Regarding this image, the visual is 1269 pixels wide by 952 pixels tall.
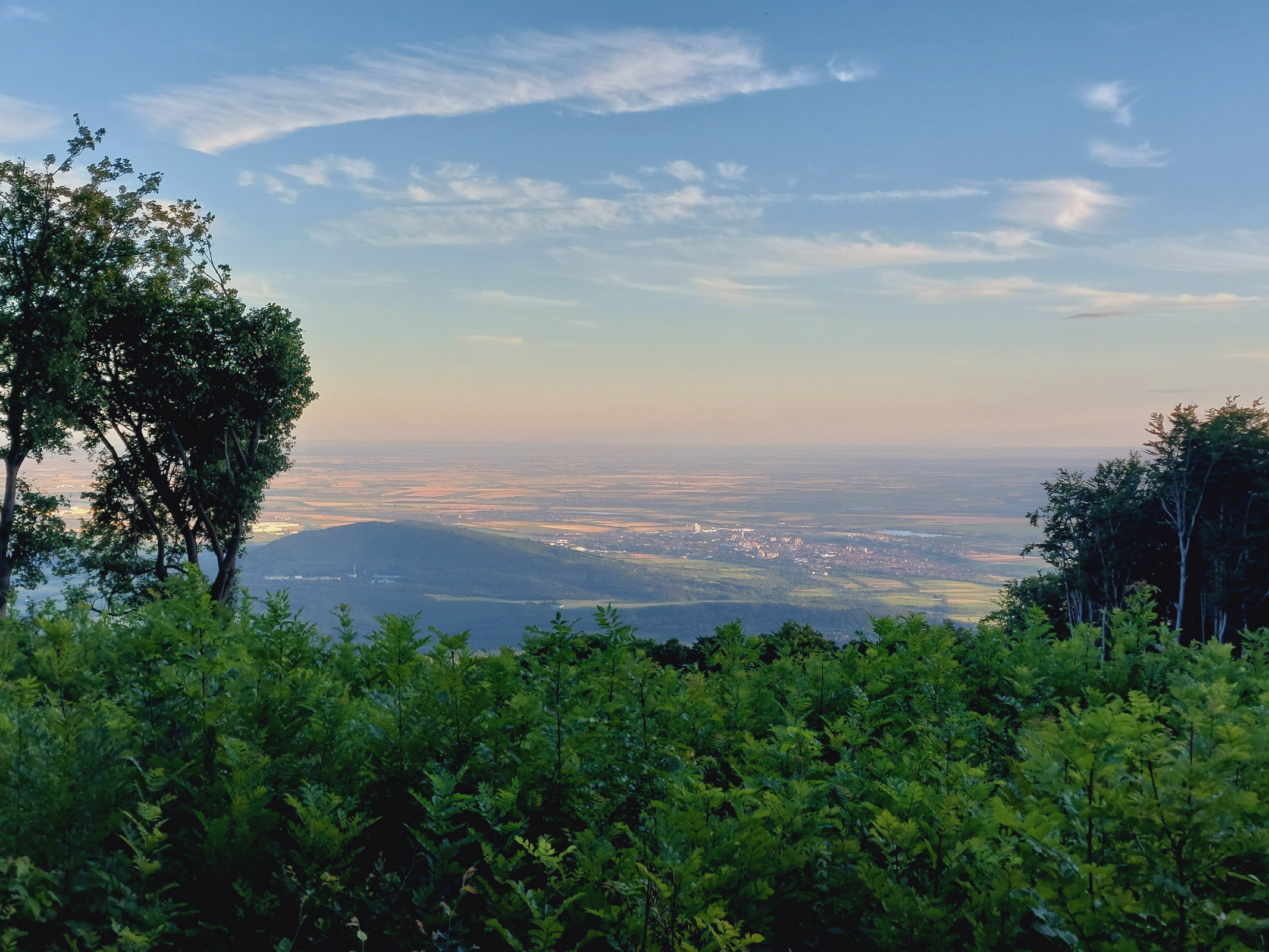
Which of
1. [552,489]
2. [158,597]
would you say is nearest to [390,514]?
[552,489]

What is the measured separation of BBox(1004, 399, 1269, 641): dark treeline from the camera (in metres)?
30.5

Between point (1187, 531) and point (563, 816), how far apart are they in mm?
37683

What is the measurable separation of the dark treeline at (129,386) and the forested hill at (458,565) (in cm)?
5133

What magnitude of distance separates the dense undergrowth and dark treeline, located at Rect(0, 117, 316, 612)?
20.6 meters

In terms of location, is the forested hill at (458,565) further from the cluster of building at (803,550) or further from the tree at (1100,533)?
the tree at (1100,533)

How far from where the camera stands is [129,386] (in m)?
24.2

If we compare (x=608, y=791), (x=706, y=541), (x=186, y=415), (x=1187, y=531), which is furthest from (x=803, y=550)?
(x=608, y=791)

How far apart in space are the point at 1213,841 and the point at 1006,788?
50.7 inches

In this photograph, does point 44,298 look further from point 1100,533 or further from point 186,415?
point 1100,533

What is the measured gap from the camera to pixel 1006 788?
3.92 m

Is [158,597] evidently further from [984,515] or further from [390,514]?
[984,515]

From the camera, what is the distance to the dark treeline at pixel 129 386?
2153 cm

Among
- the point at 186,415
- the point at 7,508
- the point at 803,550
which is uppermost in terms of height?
the point at 186,415

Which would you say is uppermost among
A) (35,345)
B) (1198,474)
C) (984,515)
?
(35,345)
